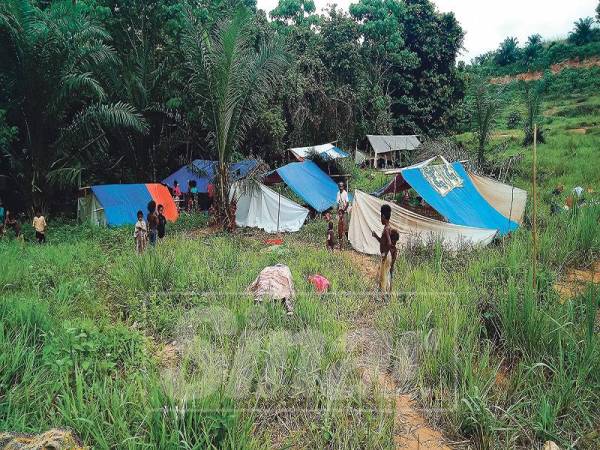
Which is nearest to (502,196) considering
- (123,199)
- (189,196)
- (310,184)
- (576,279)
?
(576,279)

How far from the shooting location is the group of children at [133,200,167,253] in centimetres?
686

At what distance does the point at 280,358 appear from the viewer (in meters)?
3.17

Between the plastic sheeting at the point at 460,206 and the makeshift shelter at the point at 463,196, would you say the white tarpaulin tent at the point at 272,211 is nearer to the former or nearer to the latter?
the makeshift shelter at the point at 463,196

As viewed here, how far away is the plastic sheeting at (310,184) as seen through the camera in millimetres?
11703

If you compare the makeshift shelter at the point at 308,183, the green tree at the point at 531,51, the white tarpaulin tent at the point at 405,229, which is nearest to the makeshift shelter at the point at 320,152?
the makeshift shelter at the point at 308,183

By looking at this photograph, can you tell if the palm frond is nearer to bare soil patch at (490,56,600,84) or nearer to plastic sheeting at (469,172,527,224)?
plastic sheeting at (469,172,527,224)

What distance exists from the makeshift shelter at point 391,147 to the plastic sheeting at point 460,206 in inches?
471

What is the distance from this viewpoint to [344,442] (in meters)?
2.51

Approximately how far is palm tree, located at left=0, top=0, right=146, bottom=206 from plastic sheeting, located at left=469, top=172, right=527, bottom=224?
8427 millimetres

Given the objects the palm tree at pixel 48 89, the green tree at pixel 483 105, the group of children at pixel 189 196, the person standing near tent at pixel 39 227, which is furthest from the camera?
the green tree at pixel 483 105

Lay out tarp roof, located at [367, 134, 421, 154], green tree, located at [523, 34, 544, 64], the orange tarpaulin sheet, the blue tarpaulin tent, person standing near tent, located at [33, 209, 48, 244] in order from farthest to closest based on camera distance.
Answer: green tree, located at [523, 34, 544, 64] < tarp roof, located at [367, 134, 421, 154] < the orange tarpaulin sheet < the blue tarpaulin tent < person standing near tent, located at [33, 209, 48, 244]

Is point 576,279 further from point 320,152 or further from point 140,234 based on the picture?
point 320,152

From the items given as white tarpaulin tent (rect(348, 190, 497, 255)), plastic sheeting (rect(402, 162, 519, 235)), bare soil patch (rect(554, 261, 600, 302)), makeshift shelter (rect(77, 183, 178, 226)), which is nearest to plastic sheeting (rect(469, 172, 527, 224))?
plastic sheeting (rect(402, 162, 519, 235))

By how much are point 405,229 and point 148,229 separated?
4.71m
